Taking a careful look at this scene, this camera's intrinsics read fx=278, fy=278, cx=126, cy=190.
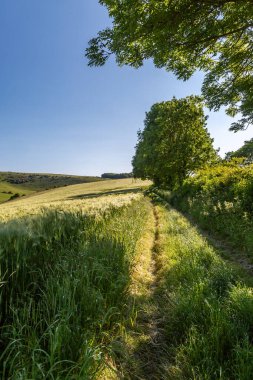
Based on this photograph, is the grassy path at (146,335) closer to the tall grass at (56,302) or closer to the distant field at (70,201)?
the tall grass at (56,302)

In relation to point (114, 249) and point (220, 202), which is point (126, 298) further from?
point (220, 202)

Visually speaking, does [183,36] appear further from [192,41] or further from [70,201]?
[70,201]

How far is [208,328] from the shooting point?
363 centimetres

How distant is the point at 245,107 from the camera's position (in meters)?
12.7

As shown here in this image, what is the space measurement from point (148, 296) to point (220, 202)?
1006 cm

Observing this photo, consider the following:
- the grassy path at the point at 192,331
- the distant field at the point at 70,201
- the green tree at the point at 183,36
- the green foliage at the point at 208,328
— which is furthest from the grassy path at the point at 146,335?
the green tree at the point at 183,36

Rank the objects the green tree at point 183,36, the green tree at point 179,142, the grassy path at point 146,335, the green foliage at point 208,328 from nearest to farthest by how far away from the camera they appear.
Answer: the green foliage at point 208,328 → the grassy path at point 146,335 → the green tree at point 183,36 → the green tree at point 179,142

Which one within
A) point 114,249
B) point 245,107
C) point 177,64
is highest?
point 177,64

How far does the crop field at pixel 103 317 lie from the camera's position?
282 centimetres

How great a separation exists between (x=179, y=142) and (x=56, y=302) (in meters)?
35.7

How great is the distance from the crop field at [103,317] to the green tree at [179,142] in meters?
31.8

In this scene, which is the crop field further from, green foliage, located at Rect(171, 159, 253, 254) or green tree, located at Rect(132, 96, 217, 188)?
green tree, located at Rect(132, 96, 217, 188)

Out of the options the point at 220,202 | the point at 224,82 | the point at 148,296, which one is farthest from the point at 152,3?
the point at 220,202

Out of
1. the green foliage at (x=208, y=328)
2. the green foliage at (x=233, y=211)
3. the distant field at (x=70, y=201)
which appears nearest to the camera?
the green foliage at (x=208, y=328)
